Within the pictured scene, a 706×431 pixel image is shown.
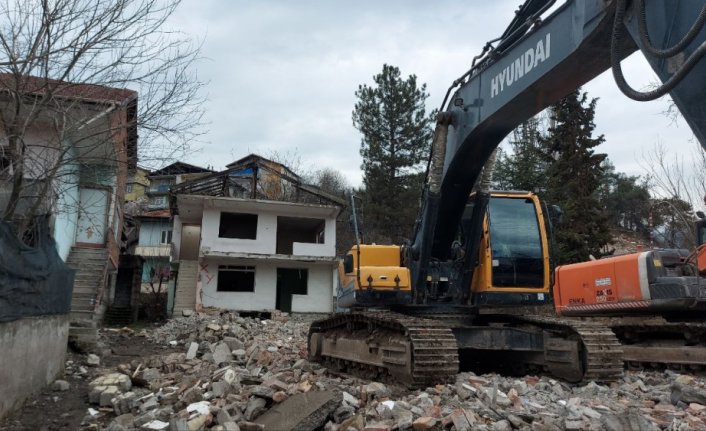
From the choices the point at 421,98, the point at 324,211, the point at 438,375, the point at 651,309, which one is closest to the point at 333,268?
the point at 324,211

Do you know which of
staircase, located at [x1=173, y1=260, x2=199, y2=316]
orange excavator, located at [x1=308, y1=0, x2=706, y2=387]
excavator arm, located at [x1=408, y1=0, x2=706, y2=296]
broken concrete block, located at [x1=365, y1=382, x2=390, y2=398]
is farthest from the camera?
staircase, located at [x1=173, y1=260, x2=199, y2=316]

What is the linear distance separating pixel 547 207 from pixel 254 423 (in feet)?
16.9

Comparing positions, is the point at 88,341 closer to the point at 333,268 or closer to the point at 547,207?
the point at 547,207

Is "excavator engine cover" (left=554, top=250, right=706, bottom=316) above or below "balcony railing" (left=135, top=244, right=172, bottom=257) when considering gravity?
below

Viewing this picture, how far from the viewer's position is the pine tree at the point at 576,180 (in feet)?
84.5

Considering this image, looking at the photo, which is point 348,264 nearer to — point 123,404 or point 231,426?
point 123,404

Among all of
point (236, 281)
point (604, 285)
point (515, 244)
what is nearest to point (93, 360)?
point (515, 244)

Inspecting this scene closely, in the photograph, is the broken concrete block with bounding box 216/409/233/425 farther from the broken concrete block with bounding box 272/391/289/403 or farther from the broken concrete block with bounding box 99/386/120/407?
the broken concrete block with bounding box 99/386/120/407

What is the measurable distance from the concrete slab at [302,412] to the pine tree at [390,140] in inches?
1143

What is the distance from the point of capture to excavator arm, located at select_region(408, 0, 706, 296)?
3291mm

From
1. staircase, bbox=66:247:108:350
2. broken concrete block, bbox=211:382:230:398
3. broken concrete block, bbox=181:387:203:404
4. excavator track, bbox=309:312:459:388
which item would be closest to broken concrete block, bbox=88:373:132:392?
broken concrete block, bbox=181:387:203:404

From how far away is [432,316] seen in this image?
8375 mm

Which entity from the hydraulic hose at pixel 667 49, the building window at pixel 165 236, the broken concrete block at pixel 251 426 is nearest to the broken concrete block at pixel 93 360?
the broken concrete block at pixel 251 426

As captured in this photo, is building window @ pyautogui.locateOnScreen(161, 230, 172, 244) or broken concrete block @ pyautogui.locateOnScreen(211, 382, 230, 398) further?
building window @ pyautogui.locateOnScreen(161, 230, 172, 244)
